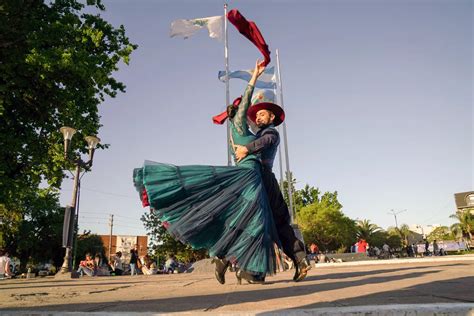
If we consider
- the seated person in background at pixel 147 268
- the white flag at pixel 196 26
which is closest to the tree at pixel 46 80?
the white flag at pixel 196 26

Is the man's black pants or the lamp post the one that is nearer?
the man's black pants

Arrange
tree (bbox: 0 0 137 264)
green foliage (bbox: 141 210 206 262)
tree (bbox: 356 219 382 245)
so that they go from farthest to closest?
tree (bbox: 356 219 382 245) < green foliage (bbox: 141 210 206 262) < tree (bbox: 0 0 137 264)

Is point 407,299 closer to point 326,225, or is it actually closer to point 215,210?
point 215,210

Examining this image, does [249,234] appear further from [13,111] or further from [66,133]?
[13,111]

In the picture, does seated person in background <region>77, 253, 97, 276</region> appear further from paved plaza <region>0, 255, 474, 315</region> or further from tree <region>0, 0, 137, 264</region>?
paved plaza <region>0, 255, 474, 315</region>

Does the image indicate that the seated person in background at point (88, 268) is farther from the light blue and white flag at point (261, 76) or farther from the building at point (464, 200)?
the building at point (464, 200)

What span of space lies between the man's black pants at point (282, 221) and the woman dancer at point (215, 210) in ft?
1.17

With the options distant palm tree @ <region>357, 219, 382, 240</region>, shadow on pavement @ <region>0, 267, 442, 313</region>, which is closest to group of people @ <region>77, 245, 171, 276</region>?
shadow on pavement @ <region>0, 267, 442, 313</region>

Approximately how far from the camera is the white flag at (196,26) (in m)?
18.8

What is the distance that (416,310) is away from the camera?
1.90 meters

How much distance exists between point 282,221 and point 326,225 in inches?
1971

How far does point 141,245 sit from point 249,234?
92449mm

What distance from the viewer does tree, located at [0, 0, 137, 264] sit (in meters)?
11.4

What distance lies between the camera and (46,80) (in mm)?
11875
